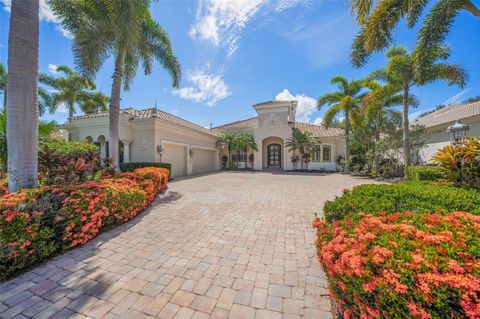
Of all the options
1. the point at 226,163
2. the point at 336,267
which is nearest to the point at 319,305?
the point at 336,267

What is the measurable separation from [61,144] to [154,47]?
696 cm

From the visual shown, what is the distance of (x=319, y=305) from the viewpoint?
2.43 metres

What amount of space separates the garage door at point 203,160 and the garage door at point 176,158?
4.77 ft

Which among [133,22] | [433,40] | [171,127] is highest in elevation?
[133,22]

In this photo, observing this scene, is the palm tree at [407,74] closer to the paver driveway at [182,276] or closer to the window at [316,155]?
the window at [316,155]

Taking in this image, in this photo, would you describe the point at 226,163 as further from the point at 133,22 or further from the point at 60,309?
the point at 60,309

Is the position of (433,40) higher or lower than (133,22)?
lower

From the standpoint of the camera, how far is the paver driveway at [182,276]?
7.77 ft

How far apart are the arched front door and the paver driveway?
786 inches

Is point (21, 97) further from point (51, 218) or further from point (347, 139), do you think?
point (347, 139)

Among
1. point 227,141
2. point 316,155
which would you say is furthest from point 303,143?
point 227,141

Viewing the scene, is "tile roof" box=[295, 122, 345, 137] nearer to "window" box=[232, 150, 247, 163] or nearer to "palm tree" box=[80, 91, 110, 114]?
"window" box=[232, 150, 247, 163]

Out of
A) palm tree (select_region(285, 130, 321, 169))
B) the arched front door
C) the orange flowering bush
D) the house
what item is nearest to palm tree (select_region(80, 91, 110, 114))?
the house

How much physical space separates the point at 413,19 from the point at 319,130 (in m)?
16.6
